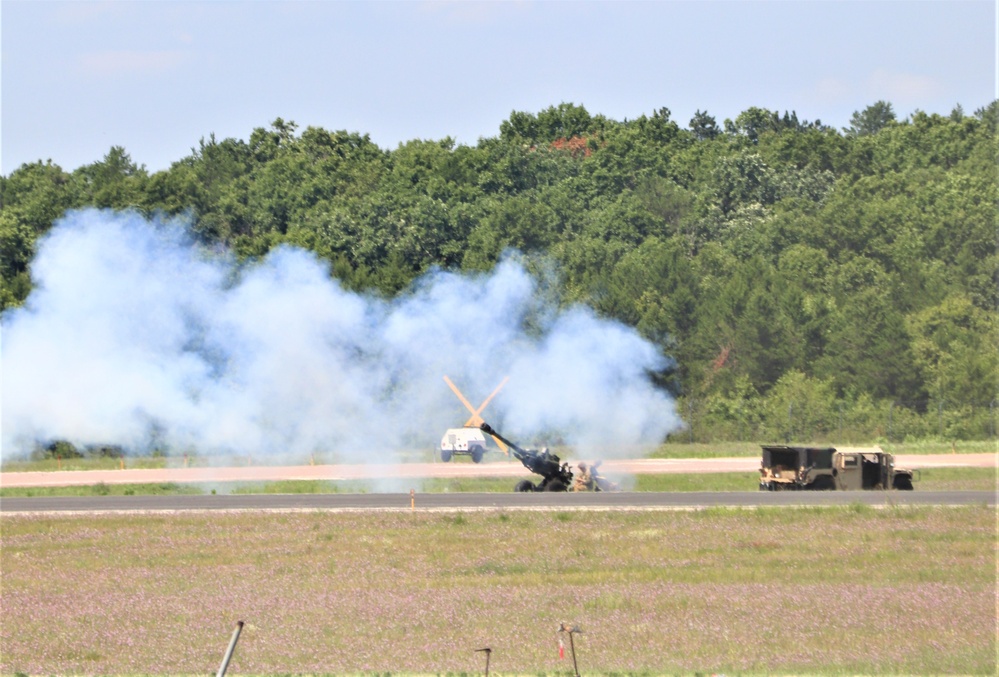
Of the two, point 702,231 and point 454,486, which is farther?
point 702,231

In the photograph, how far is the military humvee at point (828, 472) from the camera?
139 ft

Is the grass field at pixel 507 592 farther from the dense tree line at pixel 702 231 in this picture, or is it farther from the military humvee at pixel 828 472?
the dense tree line at pixel 702 231

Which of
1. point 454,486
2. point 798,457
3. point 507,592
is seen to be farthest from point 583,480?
point 507,592

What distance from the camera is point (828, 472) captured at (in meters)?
42.6

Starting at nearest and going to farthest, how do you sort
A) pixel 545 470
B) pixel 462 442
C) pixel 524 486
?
1. pixel 524 486
2. pixel 545 470
3. pixel 462 442

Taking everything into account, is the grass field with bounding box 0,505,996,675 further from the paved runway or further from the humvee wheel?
the paved runway

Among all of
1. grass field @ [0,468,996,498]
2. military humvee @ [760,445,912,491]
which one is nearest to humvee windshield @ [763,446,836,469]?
military humvee @ [760,445,912,491]

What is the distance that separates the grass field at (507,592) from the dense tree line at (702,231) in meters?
23.1

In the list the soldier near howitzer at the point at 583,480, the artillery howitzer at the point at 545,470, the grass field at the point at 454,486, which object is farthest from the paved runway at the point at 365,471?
the artillery howitzer at the point at 545,470

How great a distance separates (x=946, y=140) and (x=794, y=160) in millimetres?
13438

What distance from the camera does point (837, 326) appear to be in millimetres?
70500

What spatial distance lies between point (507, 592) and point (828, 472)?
22661 millimetres

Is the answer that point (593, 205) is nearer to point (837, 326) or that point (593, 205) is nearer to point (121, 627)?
point (837, 326)

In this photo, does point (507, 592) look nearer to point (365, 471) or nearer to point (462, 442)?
point (365, 471)
